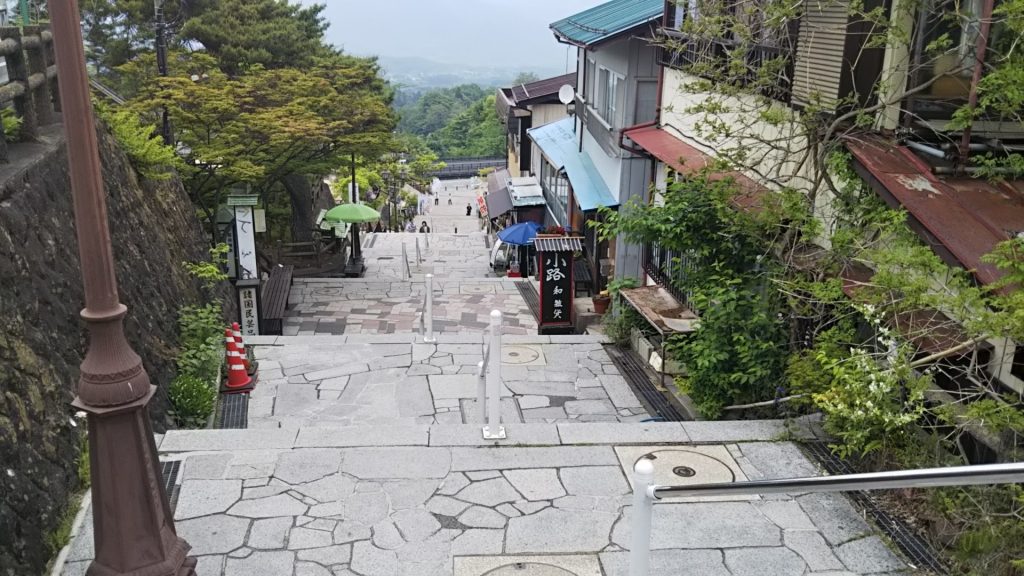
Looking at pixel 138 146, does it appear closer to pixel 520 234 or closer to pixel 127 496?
pixel 127 496

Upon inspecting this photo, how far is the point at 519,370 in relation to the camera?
11.7m

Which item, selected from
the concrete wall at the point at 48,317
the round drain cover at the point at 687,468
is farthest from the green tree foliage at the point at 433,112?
the round drain cover at the point at 687,468

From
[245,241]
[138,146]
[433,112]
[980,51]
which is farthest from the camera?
[433,112]

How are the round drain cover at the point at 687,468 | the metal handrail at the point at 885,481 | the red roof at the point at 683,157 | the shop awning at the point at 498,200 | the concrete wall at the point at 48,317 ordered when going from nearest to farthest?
the metal handrail at the point at 885,481
the concrete wall at the point at 48,317
the round drain cover at the point at 687,468
the red roof at the point at 683,157
the shop awning at the point at 498,200

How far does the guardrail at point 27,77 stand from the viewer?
29.3ft

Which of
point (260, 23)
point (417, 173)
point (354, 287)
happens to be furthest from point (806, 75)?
point (417, 173)

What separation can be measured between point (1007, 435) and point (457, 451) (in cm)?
433

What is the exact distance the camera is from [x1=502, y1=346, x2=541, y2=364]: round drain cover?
12.1 meters

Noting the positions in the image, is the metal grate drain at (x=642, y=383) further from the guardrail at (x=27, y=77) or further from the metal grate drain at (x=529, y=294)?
the guardrail at (x=27, y=77)

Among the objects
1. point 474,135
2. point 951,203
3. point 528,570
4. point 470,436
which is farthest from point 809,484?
point 474,135

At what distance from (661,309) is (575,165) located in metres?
9.54

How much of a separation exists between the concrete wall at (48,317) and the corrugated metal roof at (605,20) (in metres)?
9.69

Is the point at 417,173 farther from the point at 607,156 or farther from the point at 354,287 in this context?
the point at 607,156

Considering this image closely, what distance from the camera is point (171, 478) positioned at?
21.4 feet
